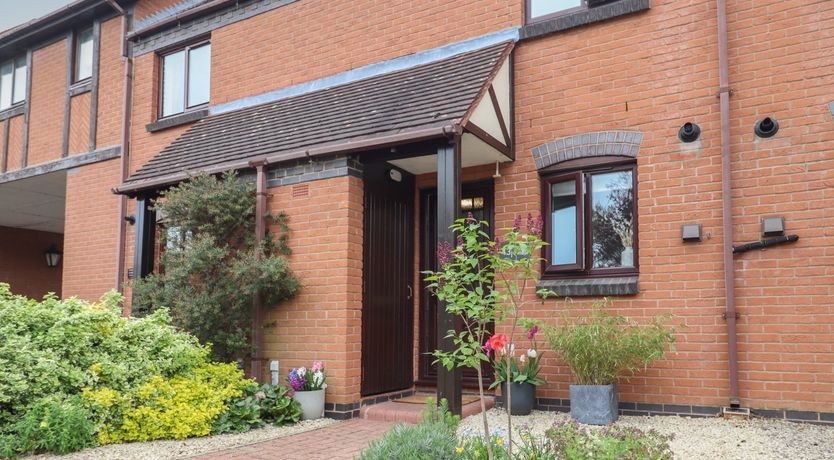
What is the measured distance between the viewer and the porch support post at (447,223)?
6.06 meters

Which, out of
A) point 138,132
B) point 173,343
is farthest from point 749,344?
point 138,132

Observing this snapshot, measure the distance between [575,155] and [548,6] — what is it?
183 centimetres

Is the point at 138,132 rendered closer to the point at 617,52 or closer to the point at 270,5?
the point at 270,5

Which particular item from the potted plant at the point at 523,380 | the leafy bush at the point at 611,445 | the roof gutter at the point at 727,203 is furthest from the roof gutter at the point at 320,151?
the leafy bush at the point at 611,445

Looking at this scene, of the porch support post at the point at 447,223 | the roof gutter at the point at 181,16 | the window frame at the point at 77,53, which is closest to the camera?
the porch support post at the point at 447,223

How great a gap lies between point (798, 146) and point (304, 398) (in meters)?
5.29

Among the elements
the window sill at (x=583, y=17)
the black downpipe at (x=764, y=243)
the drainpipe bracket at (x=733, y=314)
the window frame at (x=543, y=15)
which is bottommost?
the drainpipe bracket at (x=733, y=314)

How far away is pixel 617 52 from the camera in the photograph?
679 cm

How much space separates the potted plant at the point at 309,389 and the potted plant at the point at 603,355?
2.48m

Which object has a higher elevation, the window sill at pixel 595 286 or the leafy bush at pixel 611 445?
the window sill at pixel 595 286

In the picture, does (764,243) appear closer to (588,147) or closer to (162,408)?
(588,147)

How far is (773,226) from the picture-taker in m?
5.81

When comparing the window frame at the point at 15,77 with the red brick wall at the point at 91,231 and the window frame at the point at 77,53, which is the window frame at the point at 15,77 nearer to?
the window frame at the point at 77,53

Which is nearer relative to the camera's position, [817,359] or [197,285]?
[817,359]
